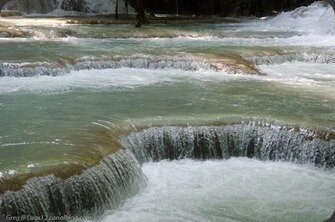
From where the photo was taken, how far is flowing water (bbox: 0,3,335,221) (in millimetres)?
4516

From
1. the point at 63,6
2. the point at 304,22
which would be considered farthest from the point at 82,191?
the point at 63,6

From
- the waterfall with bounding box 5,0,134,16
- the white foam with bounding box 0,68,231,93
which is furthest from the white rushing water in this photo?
the waterfall with bounding box 5,0,134,16

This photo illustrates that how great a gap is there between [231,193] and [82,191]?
1519mm

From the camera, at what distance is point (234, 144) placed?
618 centimetres

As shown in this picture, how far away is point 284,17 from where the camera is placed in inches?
822

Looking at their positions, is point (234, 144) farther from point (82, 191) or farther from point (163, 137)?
point (82, 191)

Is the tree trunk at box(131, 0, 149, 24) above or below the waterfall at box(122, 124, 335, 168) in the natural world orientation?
above

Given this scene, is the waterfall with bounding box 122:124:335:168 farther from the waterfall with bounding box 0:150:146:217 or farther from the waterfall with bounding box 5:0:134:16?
the waterfall with bounding box 5:0:134:16

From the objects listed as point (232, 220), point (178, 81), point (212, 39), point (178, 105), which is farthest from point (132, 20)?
point (232, 220)

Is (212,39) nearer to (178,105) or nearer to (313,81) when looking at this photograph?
(313,81)

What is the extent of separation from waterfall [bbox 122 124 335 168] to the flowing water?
12 millimetres

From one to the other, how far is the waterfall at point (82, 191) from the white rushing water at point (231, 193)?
14cm

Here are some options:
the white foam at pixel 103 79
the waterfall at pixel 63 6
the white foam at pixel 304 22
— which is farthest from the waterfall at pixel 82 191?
the waterfall at pixel 63 6

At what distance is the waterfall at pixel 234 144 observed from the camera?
5887 millimetres
